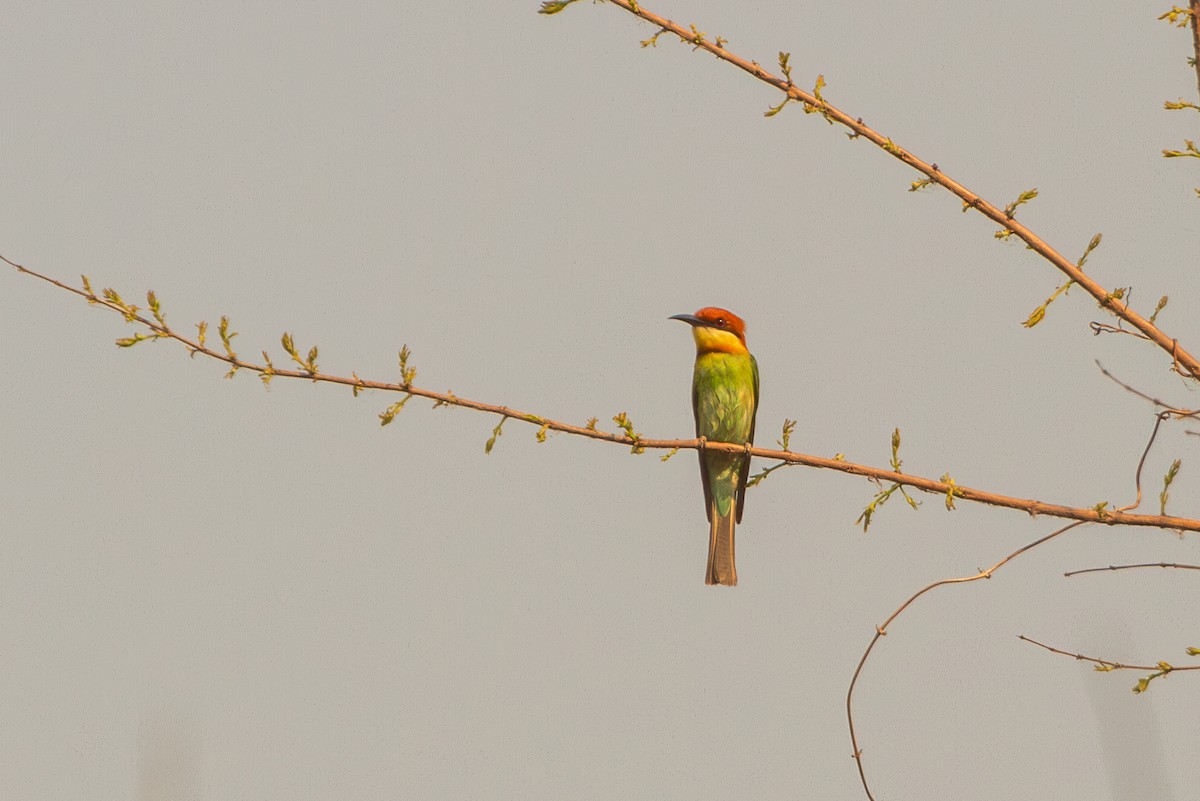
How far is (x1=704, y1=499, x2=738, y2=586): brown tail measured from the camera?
7.29 metres

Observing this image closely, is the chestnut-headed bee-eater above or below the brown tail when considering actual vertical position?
above

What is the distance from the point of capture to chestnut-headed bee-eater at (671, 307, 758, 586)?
288 inches

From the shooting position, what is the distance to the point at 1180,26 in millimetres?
3129

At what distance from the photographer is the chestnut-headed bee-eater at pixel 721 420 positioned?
7.31 metres

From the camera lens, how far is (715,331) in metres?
7.58

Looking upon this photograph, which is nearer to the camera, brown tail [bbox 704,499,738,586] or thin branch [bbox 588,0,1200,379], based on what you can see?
thin branch [bbox 588,0,1200,379]

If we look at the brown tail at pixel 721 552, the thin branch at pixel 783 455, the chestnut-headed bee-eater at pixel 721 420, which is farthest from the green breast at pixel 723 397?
the thin branch at pixel 783 455

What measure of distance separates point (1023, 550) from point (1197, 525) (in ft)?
1.26

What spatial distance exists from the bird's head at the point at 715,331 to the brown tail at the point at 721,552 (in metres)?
0.86

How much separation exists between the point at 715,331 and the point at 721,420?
53cm

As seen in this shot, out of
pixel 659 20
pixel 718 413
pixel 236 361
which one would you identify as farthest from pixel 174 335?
pixel 718 413

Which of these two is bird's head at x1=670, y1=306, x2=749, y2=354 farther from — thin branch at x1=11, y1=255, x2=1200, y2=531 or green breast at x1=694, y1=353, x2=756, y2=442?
thin branch at x1=11, y1=255, x2=1200, y2=531

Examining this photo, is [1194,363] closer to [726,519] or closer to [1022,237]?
[1022,237]

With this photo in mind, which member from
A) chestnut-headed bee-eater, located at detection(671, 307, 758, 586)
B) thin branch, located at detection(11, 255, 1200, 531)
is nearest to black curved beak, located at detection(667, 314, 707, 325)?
chestnut-headed bee-eater, located at detection(671, 307, 758, 586)
